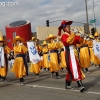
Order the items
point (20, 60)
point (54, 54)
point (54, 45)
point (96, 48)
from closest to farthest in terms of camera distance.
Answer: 1. point (20, 60)
2. point (54, 45)
3. point (54, 54)
4. point (96, 48)

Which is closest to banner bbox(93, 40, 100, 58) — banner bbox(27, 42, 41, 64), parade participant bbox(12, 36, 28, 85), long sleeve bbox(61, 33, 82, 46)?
banner bbox(27, 42, 41, 64)

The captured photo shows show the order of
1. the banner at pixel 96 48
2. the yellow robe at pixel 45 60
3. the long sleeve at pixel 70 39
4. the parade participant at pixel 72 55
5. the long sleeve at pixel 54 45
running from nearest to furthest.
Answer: the long sleeve at pixel 70 39 < the parade participant at pixel 72 55 < the long sleeve at pixel 54 45 < the banner at pixel 96 48 < the yellow robe at pixel 45 60

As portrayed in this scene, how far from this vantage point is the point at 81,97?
7066 mm

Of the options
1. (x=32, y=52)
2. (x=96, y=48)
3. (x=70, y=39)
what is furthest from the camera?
(x=96, y=48)

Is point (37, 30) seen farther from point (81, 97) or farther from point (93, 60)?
point (81, 97)

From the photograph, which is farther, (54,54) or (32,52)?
(32,52)

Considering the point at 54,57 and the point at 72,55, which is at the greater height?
the point at 72,55

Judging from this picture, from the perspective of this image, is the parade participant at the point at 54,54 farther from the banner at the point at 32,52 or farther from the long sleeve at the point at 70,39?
the long sleeve at the point at 70,39

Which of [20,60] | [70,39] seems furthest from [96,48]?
[70,39]

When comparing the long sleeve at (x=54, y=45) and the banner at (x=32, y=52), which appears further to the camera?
the banner at (x=32, y=52)

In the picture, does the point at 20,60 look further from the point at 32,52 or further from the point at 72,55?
the point at 72,55

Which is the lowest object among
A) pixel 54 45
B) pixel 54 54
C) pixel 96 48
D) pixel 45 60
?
pixel 45 60

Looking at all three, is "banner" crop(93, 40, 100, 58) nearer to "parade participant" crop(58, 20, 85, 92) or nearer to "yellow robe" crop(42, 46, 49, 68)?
"yellow robe" crop(42, 46, 49, 68)

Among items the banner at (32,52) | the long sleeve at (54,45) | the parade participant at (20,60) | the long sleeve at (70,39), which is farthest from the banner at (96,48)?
the long sleeve at (70,39)
